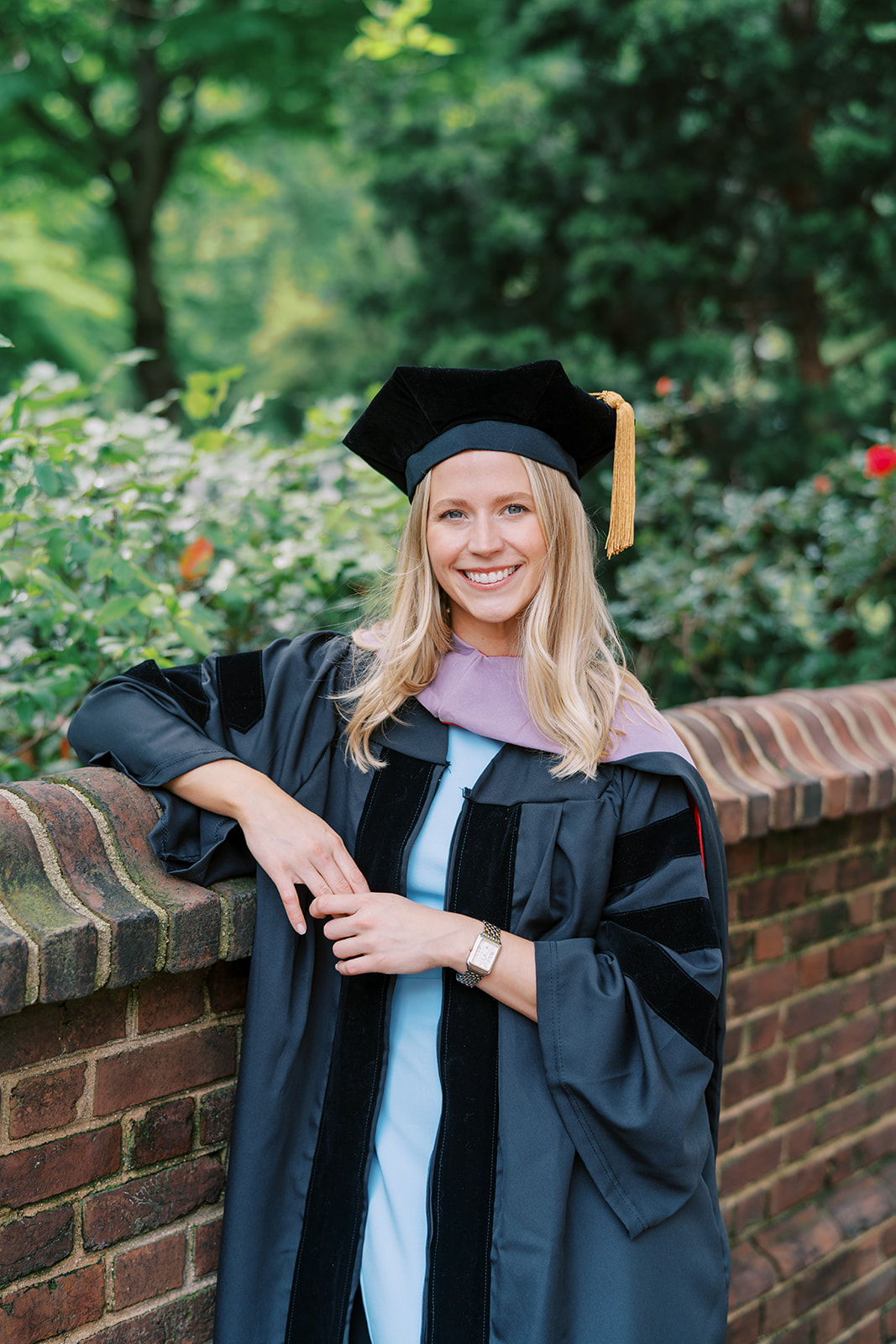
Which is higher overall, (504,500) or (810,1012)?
(504,500)

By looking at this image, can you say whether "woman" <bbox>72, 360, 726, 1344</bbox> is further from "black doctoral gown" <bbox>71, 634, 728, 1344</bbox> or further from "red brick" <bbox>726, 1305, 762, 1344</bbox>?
"red brick" <bbox>726, 1305, 762, 1344</bbox>

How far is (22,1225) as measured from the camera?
1542 millimetres

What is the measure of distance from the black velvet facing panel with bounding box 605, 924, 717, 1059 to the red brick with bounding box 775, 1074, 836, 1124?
51.2 inches

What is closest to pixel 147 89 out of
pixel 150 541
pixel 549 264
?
pixel 549 264

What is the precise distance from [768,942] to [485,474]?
143 cm

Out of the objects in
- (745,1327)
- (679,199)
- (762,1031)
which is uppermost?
(679,199)

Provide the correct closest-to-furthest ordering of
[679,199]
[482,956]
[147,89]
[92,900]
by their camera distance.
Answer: [92,900]
[482,956]
[679,199]
[147,89]

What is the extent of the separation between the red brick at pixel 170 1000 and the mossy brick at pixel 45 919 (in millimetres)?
181

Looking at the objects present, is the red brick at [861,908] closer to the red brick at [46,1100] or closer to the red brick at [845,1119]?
the red brick at [845,1119]

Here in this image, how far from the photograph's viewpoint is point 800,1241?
2.80m

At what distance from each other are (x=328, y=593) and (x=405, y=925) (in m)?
1.41

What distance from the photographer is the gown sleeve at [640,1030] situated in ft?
5.24

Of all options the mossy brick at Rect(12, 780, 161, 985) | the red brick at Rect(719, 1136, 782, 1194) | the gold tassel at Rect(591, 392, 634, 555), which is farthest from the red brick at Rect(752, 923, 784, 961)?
the mossy brick at Rect(12, 780, 161, 985)

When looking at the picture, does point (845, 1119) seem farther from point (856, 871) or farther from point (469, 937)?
point (469, 937)
